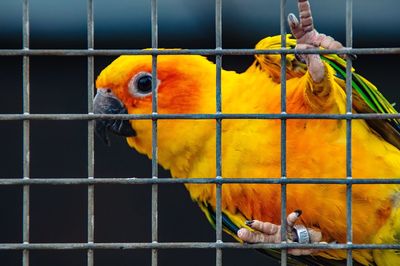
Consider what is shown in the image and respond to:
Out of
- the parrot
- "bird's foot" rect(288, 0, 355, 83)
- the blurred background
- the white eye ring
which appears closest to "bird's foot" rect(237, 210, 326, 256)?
the parrot

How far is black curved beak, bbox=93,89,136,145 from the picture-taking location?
79.5 inches

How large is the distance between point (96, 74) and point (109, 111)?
1.33 m

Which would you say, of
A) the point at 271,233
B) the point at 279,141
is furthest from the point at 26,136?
the point at 279,141

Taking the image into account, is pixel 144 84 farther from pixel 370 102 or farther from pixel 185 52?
pixel 185 52

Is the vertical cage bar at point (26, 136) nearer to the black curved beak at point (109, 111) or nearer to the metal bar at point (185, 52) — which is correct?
the metal bar at point (185, 52)

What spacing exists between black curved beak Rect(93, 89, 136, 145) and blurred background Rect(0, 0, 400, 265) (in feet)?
4.18

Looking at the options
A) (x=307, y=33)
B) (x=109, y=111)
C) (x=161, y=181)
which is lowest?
(x=161, y=181)

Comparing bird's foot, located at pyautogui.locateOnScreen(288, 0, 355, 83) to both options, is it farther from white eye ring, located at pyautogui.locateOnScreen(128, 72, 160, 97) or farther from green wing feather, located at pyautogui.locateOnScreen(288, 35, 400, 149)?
white eye ring, located at pyautogui.locateOnScreen(128, 72, 160, 97)

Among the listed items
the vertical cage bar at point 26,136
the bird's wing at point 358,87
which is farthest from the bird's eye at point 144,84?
the vertical cage bar at point 26,136

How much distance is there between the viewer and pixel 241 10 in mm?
3410

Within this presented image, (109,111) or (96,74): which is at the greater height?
(96,74)

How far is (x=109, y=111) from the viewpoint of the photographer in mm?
2012

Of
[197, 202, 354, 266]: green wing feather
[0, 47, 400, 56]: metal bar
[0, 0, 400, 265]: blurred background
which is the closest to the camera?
[0, 47, 400, 56]: metal bar

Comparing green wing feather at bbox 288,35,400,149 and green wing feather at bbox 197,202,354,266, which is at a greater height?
green wing feather at bbox 288,35,400,149
